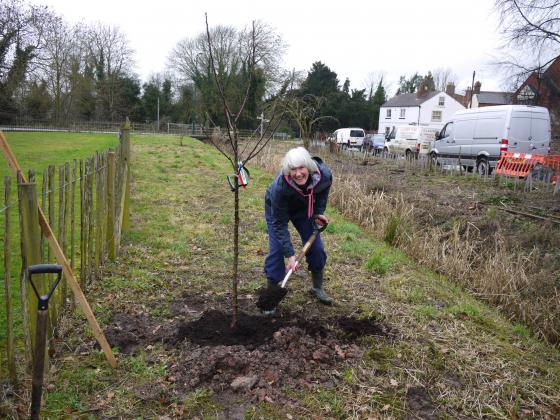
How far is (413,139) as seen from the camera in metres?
22.0

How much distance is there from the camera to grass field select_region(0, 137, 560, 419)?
8.46 feet

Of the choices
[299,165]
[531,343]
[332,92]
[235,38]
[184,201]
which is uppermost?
[235,38]

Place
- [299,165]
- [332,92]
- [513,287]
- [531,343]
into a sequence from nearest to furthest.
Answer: [299,165] → [531,343] → [513,287] → [332,92]

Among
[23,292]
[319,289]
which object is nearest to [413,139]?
[319,289]

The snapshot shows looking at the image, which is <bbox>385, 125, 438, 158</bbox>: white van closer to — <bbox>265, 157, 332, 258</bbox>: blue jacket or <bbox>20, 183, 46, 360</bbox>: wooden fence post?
<bbox>265, 157, 332, 258</bbox>: blue jacket

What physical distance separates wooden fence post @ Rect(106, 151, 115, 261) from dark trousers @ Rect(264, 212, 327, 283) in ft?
6.37

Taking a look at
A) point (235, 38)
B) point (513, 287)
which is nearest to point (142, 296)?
point (513, 287)

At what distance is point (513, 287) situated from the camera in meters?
4.84

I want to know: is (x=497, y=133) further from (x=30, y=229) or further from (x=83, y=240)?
(x=30, y=229)

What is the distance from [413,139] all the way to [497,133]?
8.32 m

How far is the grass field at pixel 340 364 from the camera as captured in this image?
2.58 m

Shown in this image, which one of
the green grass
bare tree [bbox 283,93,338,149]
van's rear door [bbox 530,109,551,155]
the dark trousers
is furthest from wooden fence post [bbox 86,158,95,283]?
van's rear door [bbox 530,109,551,155]

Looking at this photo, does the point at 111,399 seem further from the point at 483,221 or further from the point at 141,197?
the point at 483,221

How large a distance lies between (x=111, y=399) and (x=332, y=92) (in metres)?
46.0
